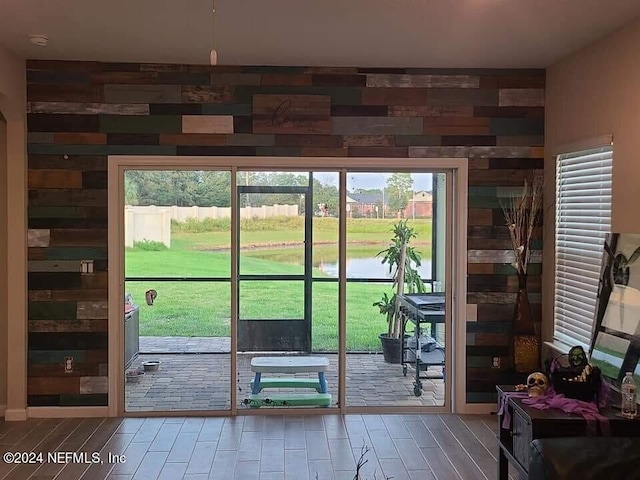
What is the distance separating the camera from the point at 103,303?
5.08m

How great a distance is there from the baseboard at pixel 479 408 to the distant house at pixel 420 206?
1578mm

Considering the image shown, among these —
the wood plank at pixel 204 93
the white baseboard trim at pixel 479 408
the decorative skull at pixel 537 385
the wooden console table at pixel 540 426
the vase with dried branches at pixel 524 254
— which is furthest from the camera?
the white baseboard trim at pixel 479 408

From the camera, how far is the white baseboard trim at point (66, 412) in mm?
5051

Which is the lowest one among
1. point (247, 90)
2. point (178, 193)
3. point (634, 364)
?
point (634, 364)

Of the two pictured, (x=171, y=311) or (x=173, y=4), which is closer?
(x=173, y=4)

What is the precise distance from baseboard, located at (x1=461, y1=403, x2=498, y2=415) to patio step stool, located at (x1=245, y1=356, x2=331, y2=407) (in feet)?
3.70

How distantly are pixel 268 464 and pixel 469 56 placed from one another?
319 centimetres

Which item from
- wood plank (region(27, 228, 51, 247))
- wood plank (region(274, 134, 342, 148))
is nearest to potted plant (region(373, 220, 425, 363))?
wood plank (region(274, 134, 342, 148))

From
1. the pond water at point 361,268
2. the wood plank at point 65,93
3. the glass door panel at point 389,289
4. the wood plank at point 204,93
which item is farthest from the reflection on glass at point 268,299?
the wood plank at point 65,93

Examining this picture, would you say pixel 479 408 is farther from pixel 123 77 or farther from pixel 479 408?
pixel 123 77

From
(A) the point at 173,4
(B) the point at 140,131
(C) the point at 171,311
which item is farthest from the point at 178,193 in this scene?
(A) the point at 173,4

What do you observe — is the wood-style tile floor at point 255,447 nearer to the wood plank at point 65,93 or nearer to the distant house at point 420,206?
the distant house at point 420,206

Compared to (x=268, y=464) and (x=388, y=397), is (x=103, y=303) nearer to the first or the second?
(x=268, y=464)

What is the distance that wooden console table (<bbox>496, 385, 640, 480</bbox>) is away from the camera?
3162 mm
